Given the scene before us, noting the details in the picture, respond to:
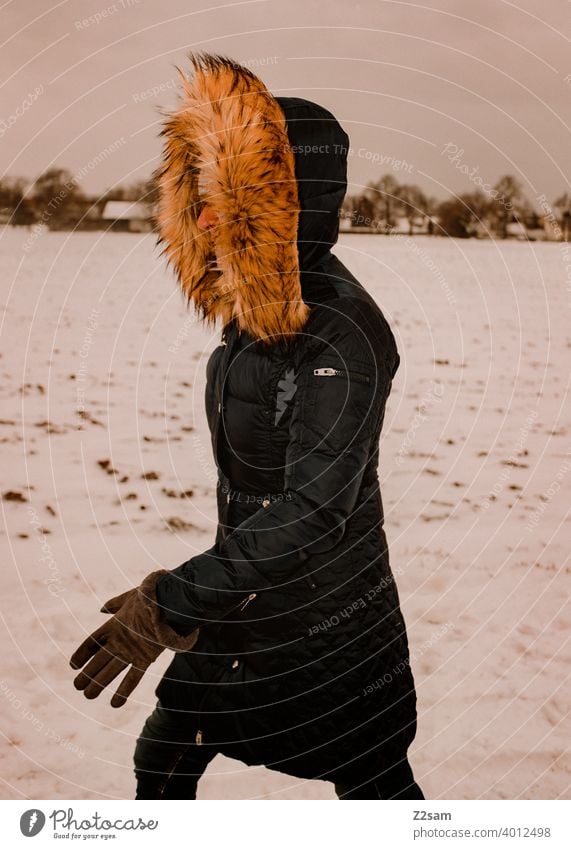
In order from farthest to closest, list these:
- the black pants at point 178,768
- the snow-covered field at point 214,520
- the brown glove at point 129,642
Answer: the snow-covered field at point 214,520, the black pants at point 178,768, the brown glove at point 129,642

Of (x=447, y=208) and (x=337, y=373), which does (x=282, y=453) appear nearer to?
(x=337, y=373)

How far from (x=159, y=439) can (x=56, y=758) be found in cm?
307

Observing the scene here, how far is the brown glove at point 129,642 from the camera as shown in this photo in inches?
77.7

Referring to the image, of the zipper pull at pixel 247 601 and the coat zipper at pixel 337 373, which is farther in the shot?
the zipper pull at pixel 247 601

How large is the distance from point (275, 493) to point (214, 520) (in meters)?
2.81

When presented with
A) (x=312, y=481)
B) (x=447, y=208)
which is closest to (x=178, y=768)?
(x=312, y=481)

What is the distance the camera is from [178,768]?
2307 mm

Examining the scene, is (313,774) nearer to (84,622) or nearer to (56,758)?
(56,758)

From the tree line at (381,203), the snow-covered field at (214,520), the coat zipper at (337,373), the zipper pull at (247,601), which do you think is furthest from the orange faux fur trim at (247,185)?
the tree line at (381,203)

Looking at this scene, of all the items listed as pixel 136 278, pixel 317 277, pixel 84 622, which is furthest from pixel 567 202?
pixel 136 278

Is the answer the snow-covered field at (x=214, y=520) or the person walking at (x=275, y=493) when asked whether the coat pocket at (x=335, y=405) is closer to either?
the person walking at (x=275, y=493)

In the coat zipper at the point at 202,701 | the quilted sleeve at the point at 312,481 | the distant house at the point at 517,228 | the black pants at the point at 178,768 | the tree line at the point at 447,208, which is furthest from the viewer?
the distant house at the point at 517,228

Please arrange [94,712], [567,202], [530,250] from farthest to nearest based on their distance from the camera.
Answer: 1. [530,250]
2. [567,202]
3. [94,712]

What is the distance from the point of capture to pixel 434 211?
7375 millimetres
